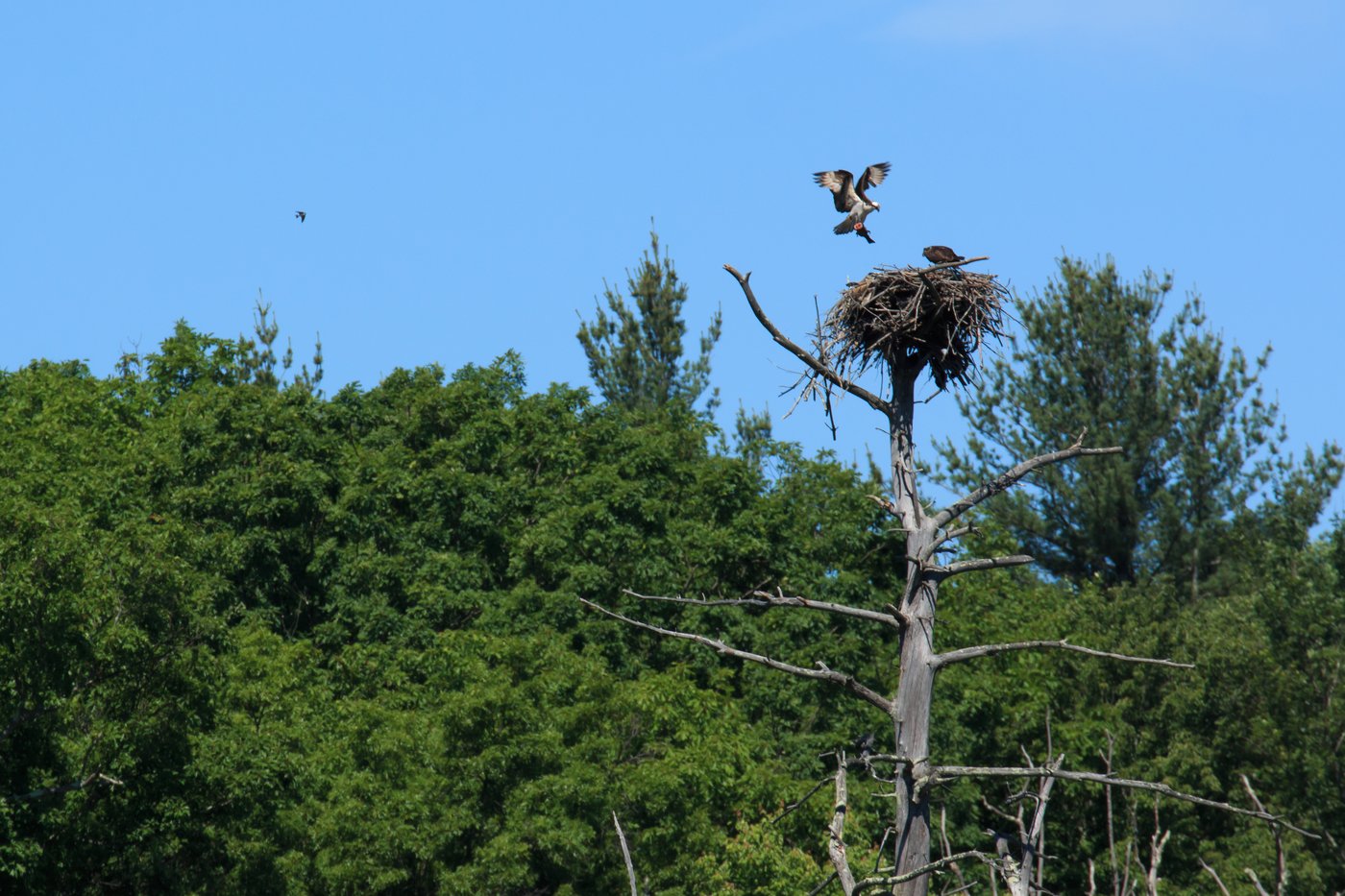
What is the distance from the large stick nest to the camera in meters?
12.7

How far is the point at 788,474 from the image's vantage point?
46406 mm

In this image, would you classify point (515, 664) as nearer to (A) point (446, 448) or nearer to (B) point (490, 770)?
(B) point (490, 770)

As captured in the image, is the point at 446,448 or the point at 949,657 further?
the point at 446,448

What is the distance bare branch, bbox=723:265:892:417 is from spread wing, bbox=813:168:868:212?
4.39 metres

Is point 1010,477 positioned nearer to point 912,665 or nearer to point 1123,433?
point 912,665

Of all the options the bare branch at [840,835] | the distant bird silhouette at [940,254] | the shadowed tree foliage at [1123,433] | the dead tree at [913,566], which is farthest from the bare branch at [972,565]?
the shadowed tree foliage at [1123,433]

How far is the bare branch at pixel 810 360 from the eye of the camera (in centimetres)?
1061

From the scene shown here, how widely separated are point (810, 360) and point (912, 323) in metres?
1.57

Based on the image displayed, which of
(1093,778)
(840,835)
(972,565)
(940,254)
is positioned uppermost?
(940,254)

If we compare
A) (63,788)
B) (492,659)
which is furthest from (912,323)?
(492,659)

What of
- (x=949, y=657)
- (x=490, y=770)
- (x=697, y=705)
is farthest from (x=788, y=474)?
(x=949, y=657)

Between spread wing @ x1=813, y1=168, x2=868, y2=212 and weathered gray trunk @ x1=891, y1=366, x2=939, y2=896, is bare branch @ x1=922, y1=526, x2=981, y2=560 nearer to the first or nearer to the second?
weathered gray trunk @ x1=891, y1=366, x2=939, y2=896

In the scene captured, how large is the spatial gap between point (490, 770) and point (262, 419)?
1324 cm

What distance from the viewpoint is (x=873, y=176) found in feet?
53.6
